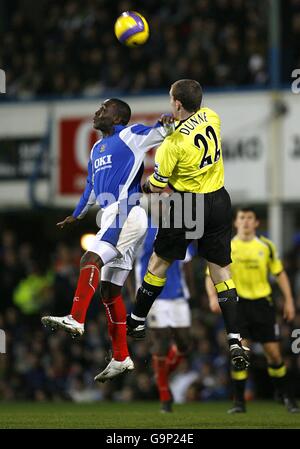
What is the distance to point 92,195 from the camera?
10.1 metres

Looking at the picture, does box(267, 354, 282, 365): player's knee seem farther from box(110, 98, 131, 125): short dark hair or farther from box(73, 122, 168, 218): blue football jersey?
box(110, 98, 131, 125): short dark hair

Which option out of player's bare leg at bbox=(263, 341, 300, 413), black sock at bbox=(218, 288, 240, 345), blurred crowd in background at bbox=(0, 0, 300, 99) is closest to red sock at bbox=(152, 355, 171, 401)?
player's bare leg at bbox=(263, 341, 300, 413)

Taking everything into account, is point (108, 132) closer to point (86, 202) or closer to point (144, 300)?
point (86, 202)

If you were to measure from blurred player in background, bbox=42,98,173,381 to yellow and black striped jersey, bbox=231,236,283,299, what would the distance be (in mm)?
2306

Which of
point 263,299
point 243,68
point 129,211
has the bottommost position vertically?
point 263,299

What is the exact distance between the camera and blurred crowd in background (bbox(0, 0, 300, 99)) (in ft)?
58.3

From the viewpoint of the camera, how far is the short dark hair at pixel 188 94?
9.55 meters

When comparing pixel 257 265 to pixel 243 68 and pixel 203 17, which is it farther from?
pixel 203 17

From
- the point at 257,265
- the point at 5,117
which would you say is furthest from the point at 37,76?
the point at 257,265

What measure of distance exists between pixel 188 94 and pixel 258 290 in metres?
3.25

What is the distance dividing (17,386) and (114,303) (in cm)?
791

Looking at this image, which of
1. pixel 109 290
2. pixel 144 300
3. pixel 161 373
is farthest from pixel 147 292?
pixel 161 373

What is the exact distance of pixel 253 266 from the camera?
12.1 metres

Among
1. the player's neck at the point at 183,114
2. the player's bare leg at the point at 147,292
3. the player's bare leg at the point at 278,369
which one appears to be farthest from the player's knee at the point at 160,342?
the player's neck at the point at 183,114
